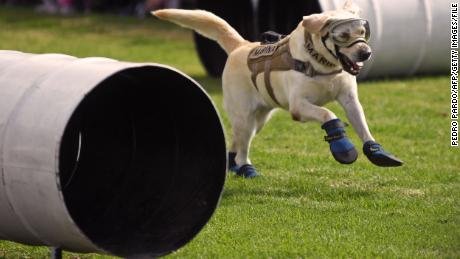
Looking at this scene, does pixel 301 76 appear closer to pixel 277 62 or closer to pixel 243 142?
pixel 277 62

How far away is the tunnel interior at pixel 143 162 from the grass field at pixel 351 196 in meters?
0.30

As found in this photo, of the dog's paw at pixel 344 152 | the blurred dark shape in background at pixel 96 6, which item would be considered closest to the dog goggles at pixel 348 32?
the dog's paw at pixel 344 152

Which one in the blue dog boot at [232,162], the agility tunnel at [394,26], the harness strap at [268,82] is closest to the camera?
the harness strap at [268,82]

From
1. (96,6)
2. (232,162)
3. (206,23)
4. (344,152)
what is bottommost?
(96,6)

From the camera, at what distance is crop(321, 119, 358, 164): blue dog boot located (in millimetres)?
7816

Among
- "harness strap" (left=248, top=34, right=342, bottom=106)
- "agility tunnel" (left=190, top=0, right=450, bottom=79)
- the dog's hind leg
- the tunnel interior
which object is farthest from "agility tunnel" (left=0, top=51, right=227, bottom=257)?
"agility tunnel" (left=190, top=0, right=450, bottom=79)

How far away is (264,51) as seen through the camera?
A: 8680 millimetres

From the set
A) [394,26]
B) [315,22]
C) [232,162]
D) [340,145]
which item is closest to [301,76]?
[315,22]

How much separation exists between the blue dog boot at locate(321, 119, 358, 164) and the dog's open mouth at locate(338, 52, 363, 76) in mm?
363

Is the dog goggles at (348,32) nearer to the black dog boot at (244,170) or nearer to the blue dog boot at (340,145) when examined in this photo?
the blue dog boot at (340,145)

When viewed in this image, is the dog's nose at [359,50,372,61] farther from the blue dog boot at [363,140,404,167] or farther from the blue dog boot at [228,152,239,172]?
the blue dog boot at [228,152,239,172]

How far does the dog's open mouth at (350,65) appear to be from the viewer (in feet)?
26.0

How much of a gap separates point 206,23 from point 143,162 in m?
2.59

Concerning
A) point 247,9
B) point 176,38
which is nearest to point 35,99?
point 247,9
